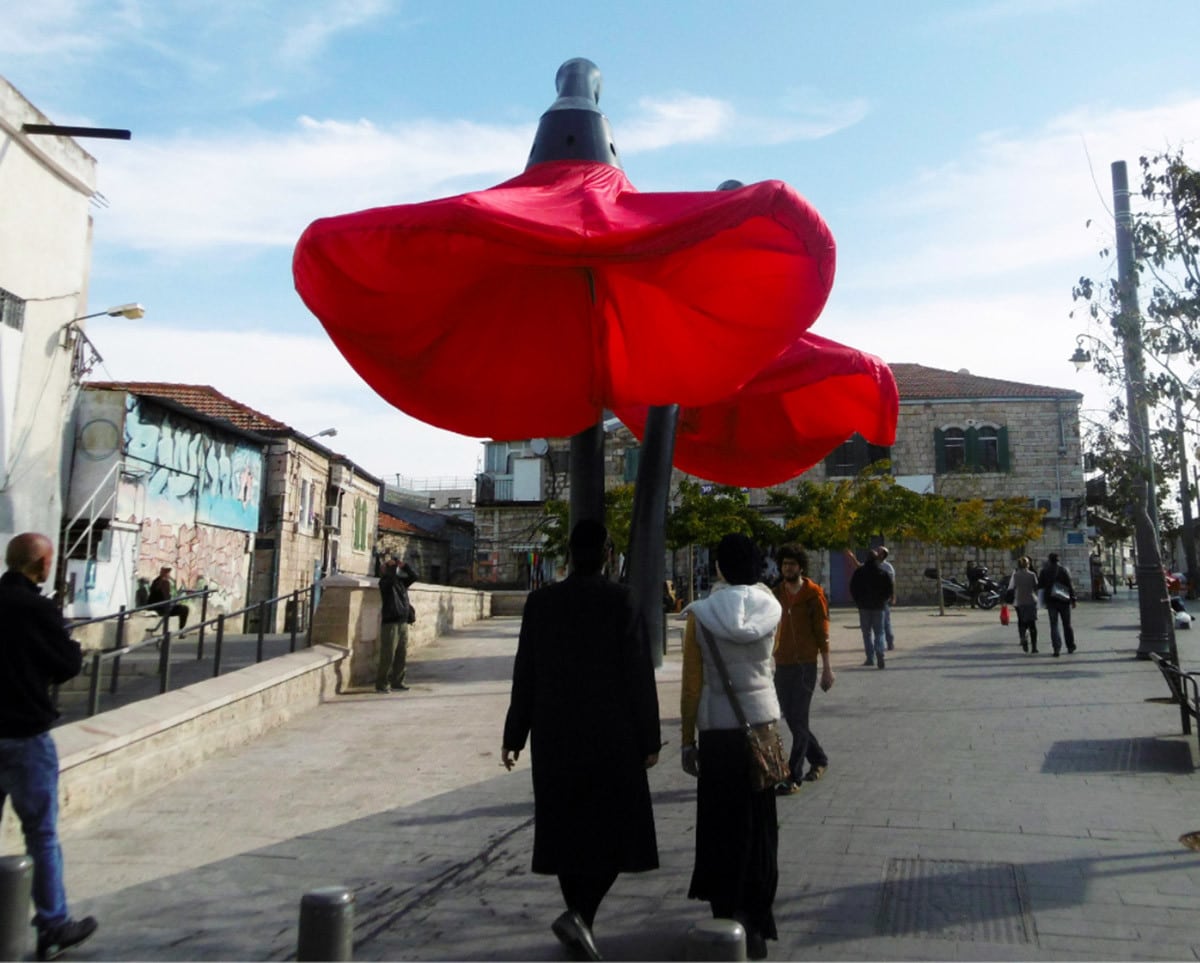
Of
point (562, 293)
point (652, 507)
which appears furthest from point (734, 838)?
point (652, 507)

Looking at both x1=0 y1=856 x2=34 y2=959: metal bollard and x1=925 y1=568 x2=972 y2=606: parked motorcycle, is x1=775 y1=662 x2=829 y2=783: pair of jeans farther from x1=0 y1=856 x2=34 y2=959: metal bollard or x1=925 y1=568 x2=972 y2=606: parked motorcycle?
x1=925 y1=568 x2=972 y2=606: parked motorcycle

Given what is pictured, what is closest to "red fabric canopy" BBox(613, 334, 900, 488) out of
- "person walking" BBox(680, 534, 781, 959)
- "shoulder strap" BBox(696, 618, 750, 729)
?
"person walking" BBox(680, 534, 781, 959)

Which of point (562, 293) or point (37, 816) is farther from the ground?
point (562, 293)

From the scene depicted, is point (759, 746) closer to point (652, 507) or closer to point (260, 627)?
point (652, 507)

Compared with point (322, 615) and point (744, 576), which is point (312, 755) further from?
point (744, 576)

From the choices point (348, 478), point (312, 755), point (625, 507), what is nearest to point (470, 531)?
point (348, 478)

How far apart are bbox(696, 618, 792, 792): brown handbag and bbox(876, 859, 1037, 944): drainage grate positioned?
2.59 feet

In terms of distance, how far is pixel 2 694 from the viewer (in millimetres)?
3779

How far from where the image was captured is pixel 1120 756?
7.21 meters

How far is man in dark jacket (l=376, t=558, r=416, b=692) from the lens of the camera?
11156mm

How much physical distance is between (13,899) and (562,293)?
3.38 meters

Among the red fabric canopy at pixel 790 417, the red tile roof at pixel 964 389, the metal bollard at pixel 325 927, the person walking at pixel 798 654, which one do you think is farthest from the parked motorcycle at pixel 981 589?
the metal bollard at pixel 325 927

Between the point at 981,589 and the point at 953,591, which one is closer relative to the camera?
the point at 981,589

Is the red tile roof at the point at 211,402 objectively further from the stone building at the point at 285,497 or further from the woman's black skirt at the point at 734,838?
the woman's black skirt at the point at 734,838
